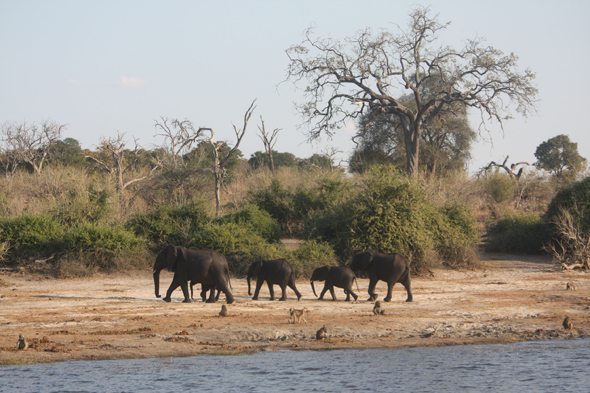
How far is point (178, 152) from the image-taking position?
3444 centimetres

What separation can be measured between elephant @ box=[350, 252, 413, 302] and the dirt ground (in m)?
0.41

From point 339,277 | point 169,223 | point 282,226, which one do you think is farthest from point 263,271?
point 282,226

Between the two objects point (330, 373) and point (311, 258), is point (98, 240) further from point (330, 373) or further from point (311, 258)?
point (330, 373)

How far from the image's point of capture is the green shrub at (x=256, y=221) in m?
19.6

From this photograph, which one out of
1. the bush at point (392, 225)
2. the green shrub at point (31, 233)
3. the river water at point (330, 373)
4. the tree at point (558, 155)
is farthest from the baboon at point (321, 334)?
the tree at point (558, 155)

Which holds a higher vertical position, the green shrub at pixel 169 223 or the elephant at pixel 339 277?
the green shrub at pixel 169 223

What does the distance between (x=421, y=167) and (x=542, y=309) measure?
26.8 metres

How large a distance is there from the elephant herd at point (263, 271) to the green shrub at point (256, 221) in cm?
646

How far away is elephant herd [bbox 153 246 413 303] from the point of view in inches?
487

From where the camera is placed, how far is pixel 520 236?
23094 mm

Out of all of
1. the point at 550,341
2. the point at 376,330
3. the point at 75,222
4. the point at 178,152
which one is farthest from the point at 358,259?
the point at 178,152

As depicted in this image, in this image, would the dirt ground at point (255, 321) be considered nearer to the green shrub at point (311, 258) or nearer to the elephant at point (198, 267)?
the elephant at point (198, 267)

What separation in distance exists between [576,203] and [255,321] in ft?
49.6

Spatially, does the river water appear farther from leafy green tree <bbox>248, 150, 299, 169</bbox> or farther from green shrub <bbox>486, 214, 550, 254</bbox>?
leafy green tree <bbox>248, 150, 299, 169</bbox>
